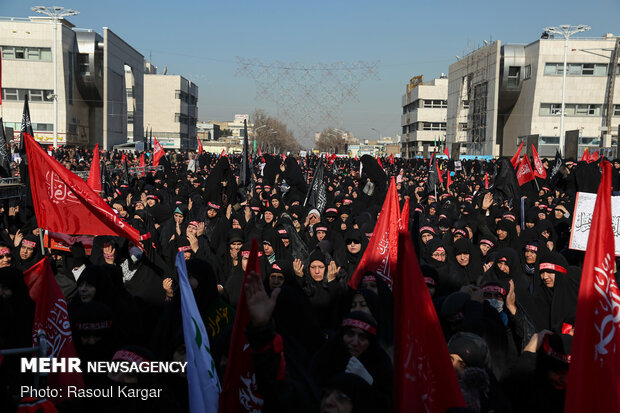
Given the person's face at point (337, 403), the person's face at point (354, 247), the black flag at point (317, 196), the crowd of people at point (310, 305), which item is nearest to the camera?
the person's face at point (337, 403)

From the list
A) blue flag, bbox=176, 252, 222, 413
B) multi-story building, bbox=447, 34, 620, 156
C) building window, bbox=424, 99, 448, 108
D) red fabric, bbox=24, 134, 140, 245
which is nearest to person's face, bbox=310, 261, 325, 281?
red fabric, bbox=24, 134, 140, 245

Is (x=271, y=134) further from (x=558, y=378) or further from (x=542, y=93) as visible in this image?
(x=558, y=378)

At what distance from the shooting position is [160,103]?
8544 centimetres

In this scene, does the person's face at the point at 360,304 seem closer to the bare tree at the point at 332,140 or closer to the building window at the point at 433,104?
Result: the building window at the point at 433,104

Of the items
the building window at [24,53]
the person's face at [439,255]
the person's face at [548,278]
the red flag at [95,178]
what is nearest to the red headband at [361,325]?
the person's face at [548,278]

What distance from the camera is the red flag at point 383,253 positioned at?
6180 mm

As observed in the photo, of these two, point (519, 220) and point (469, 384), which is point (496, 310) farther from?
point (519, 220)

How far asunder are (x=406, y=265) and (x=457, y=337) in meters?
0.67

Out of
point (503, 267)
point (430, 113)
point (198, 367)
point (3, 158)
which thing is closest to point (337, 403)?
point (198, 367)

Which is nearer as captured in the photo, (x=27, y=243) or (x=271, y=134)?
(x=27, y=243)

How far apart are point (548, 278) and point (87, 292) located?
3856 mm

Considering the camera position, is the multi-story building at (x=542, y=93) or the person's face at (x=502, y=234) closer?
the person's face at (x=502, y=234)

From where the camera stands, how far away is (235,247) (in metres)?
7.31

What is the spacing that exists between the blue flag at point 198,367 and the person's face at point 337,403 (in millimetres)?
734
